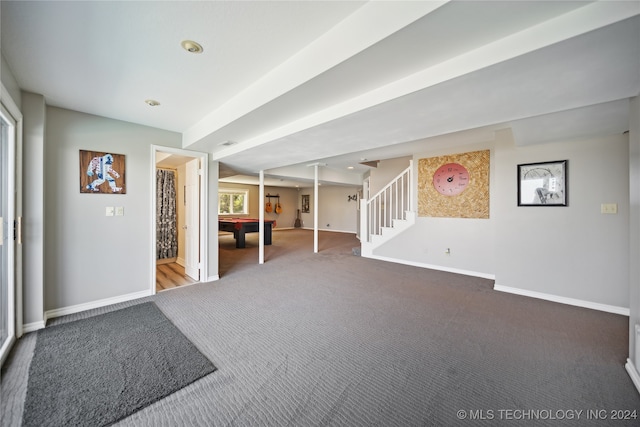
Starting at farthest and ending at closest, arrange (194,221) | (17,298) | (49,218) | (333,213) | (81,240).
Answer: (333,213)
(194,221)
(81,240)
(49,218)
(17,298)

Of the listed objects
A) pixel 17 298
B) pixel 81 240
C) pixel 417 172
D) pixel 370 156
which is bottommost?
pixel 17 298

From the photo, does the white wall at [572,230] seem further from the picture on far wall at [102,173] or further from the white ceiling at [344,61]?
the picture on far wall at [102,173]

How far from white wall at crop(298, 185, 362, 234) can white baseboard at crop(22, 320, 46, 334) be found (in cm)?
962

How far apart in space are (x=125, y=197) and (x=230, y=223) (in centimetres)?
466

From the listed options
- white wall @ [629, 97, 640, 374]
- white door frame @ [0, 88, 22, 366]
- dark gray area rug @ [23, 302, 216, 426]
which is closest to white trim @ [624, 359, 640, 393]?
white wall @ [629, 97, 640, 374]

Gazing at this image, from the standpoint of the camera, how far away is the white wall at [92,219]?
2.85 meters

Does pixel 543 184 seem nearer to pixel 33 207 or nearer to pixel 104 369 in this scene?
pixel 104 369

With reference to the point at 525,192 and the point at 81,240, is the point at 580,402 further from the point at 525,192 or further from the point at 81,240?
the point at 81,240

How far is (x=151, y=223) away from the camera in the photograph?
→ 3551 mm

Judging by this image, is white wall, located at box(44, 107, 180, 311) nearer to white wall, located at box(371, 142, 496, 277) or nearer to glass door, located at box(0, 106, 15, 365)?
glass door, located at box(0, 106, 15, 365)

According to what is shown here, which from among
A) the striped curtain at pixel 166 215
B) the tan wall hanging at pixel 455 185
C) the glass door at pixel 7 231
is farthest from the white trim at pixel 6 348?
the tan wall hanging at pixel 455 185

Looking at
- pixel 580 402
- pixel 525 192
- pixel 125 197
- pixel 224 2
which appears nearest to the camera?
pixel 224 2

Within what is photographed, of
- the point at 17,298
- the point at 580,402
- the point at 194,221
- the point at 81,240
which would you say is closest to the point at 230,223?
the point at 194,221

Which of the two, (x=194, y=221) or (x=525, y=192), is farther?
(x=194, y=221)
